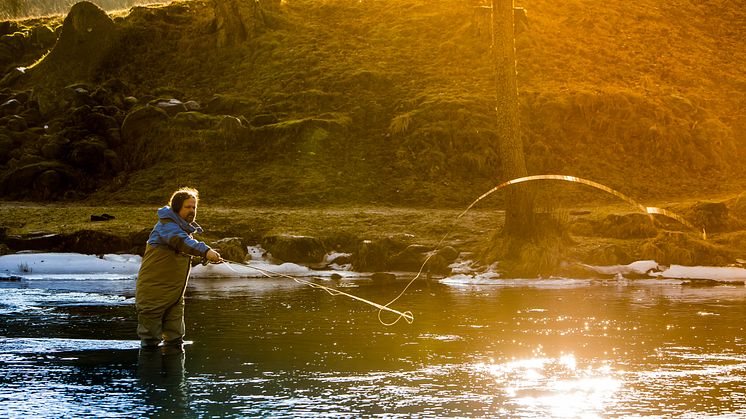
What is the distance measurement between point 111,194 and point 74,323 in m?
21.1

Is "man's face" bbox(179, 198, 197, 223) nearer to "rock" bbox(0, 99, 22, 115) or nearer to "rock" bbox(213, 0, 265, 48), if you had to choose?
"rock" bbox(0, 99, 22, 115)

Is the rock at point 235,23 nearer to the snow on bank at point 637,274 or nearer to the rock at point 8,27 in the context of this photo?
the rock at point 8,27

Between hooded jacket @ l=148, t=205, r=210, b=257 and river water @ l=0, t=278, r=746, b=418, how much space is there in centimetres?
123

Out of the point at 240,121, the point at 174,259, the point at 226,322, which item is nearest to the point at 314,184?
the point at 240,121

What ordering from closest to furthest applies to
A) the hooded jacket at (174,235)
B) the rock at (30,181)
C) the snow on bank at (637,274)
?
1. the hooded jacket at (174,235)
2. the snow on bank at (637,274)
3. the rock at (30,181)

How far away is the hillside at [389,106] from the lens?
112 ft

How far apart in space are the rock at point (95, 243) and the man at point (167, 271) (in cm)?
1200

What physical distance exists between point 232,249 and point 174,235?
11.4m

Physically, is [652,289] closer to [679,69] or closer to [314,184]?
[314,184]

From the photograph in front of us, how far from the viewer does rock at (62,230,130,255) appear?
23.5 m

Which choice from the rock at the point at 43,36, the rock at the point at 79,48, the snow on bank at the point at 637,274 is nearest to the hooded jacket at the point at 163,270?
the snow on bank at the point at 637,274

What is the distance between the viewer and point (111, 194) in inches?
1367

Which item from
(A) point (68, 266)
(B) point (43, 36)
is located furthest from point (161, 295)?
(B) point (43, 36)

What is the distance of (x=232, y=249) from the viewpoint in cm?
2283
